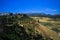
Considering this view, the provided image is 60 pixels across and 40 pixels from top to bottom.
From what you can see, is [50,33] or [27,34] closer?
[27,34]

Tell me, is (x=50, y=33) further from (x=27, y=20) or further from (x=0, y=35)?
(x=0, y=35)

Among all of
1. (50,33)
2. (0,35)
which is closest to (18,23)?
(0,35)

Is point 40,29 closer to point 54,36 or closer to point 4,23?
point 54,36

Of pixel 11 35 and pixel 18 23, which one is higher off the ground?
pixel 18 23

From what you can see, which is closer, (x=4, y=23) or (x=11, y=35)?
(x=11, y=35)

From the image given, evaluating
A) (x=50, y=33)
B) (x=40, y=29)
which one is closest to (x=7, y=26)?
(x=40, y=29)
